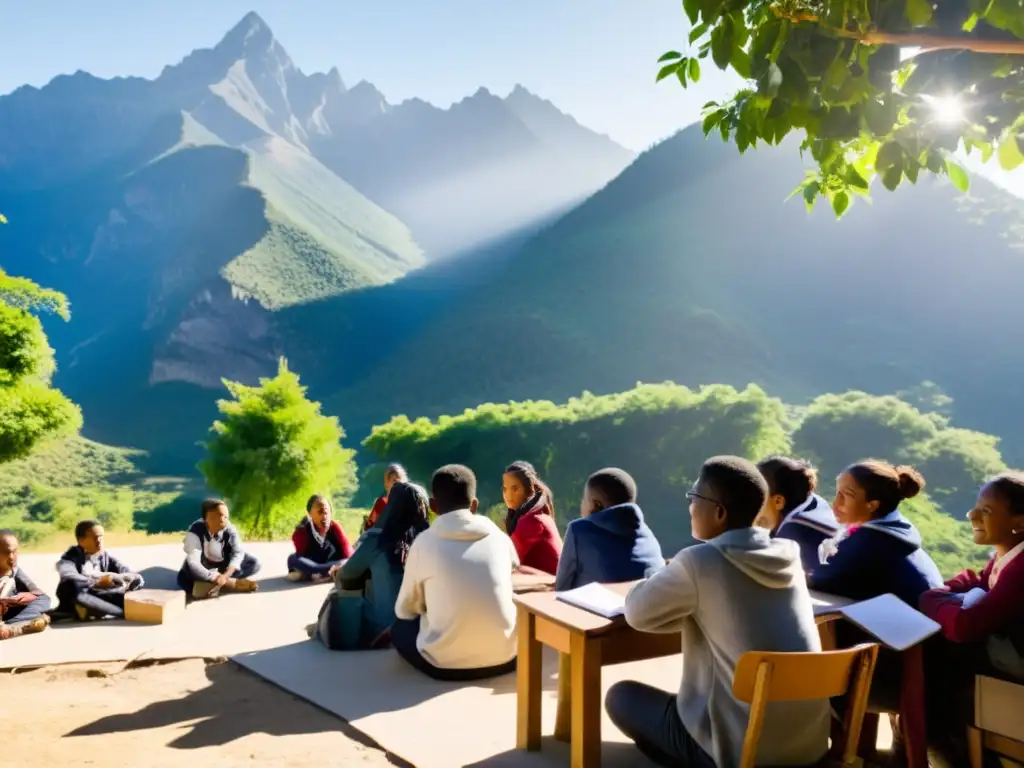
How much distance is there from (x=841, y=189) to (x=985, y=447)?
183 ft

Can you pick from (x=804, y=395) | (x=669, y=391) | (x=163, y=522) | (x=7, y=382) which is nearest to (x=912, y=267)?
(x=804, y=395)

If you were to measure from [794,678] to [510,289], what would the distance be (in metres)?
78.9

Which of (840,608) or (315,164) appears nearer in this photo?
(840,608)

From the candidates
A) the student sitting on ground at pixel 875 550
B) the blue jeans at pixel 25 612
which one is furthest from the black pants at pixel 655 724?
the blue jeans at pixel 25 612

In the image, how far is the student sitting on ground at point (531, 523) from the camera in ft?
17.4

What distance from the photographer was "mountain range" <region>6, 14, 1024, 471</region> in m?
66.7

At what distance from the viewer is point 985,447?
164ft

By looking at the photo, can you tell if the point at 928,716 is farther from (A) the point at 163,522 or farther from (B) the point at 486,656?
(A) the point at 163,522

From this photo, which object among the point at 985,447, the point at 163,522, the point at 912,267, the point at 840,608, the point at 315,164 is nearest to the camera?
the point at 840,608

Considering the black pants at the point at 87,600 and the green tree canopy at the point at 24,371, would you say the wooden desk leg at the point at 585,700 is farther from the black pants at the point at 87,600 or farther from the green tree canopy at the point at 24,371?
the green tree canopy at the point at 24,371

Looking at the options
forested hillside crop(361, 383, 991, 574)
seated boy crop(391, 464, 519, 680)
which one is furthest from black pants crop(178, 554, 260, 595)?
forested hillside crop(361, 383, 991, 574)

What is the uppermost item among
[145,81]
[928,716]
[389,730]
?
[145,81]

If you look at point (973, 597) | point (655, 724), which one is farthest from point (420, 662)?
point (973, 597)

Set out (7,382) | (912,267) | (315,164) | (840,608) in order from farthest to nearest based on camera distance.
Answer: (315,164) < (912,267) < (7,382) < (840,608)
